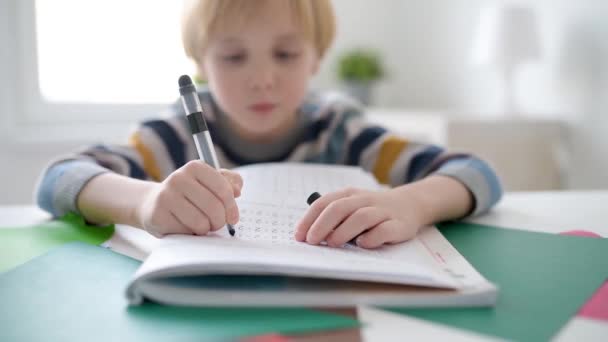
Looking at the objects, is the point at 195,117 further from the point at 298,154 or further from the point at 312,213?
the point at 298,154

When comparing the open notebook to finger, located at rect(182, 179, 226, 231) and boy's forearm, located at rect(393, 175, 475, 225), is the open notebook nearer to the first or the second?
finger, located at rect(182, 179, 226, 231)

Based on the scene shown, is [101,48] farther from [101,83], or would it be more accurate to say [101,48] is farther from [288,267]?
[288,267]

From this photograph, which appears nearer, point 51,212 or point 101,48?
point 51,212

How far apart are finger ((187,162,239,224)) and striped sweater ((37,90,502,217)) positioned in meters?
0.24

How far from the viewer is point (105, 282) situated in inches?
16.3

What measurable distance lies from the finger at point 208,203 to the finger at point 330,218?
0.08m

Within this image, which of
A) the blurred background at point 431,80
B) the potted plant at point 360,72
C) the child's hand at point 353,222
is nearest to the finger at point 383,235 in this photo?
the child's hand at point 353,222

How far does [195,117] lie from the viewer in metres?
0.51

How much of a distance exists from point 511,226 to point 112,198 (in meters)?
0.49

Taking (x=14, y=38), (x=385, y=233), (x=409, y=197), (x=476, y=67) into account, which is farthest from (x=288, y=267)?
(x=476, y=67)

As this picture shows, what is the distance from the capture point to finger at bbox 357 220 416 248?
0.45m

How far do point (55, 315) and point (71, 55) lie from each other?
168 cm

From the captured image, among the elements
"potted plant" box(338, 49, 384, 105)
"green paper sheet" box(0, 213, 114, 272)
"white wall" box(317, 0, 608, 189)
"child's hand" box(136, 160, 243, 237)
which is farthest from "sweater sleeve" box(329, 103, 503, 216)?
"potted plant" box(338, 49, 384, 105)

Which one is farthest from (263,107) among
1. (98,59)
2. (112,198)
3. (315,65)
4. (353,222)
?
(98,59)
